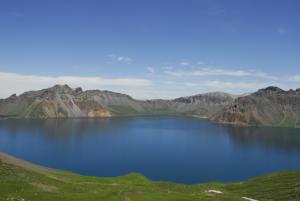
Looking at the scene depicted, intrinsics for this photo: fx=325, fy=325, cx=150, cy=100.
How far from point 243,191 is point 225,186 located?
1339 cm

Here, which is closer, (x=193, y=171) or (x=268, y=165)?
(x=193, y=171)

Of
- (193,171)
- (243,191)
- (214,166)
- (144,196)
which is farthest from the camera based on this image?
(214,166)

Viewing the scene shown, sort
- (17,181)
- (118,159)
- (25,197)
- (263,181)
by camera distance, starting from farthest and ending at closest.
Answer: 1. (118,159)
2. (263,181)
3. (17,181)
4. (25,197)

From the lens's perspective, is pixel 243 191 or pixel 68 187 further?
pixel 243 191

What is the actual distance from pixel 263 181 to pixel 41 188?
7263cm

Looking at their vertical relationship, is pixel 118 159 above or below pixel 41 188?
below

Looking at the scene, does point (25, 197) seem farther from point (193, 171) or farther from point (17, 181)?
point (193, 171)

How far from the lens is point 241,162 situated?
7776 inches

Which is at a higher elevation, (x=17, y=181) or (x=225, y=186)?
(x=17, y=181)

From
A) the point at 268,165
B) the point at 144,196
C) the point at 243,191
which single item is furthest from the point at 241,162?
the point at 144,196

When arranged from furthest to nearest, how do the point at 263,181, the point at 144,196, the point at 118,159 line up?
the point at 118,159
the point at 263,181
the point at 144,196

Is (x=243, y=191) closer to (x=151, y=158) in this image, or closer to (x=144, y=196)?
(x=144, y=196)

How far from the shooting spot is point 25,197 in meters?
51.9

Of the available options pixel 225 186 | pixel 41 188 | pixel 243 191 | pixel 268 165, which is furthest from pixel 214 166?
pixel 41 188
